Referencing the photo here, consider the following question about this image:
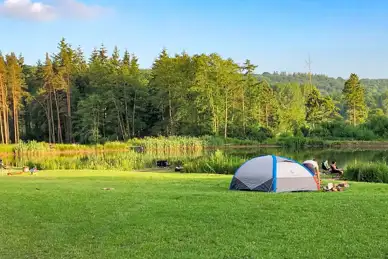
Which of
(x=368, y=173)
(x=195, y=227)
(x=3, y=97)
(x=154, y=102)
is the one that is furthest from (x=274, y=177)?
(x=3, y=97)

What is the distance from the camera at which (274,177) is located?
12.5 m

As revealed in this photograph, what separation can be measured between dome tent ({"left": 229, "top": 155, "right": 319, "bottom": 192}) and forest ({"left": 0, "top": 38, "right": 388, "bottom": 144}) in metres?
42.5

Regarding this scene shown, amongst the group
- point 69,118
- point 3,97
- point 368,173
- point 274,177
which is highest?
point 3,97

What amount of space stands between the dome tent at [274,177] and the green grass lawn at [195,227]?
2097mm

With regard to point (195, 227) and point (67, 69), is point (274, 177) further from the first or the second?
point (67, 69)

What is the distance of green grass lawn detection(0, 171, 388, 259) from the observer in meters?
6.17

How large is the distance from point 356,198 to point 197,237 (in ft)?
16.1

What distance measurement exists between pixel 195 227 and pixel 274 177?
18.6ft

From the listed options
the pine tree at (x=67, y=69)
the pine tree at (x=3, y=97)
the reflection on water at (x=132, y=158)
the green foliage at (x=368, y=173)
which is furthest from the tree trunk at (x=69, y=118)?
the green foliage at (x=368, y=173)

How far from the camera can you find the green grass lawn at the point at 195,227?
20.3ft

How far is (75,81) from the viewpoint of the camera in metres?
63.0

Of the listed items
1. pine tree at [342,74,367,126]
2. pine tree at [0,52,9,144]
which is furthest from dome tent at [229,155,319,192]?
pine tree at [342,74,367,126]

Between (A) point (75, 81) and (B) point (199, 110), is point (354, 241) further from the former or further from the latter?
(A) point (75, 81)

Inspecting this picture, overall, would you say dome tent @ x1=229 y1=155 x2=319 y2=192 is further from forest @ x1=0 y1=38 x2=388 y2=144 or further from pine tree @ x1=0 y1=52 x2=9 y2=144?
pine tree @ x1=0 y1=52 x2=9 y2=144
